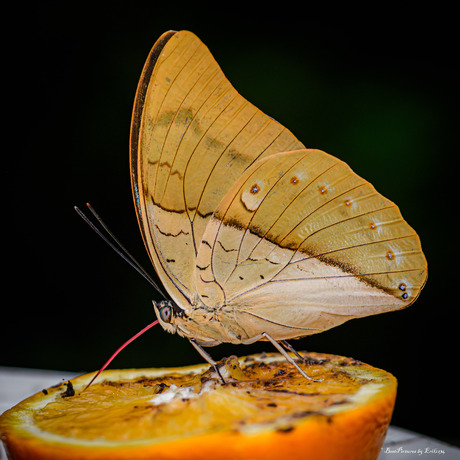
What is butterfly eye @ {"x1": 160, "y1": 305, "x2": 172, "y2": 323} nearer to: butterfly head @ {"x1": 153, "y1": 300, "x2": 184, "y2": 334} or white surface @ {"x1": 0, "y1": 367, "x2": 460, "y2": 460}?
butterfly head @ {"x1": 153, "y1": 300, "x2": 184, "y2": 334}

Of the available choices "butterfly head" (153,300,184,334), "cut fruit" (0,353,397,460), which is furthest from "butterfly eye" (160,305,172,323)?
"cut fruit" (0,353,397,460)

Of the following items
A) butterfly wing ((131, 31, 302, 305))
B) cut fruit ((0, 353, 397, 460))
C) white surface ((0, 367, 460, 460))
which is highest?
butterfly wing ((131, 31, 302, 305))

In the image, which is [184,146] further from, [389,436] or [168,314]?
[389,436]

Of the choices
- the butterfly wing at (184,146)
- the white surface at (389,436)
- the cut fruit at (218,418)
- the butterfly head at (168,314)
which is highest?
the butterfly wing at (184,146)

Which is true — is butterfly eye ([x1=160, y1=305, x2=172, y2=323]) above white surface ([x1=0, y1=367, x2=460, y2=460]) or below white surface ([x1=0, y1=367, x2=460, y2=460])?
above

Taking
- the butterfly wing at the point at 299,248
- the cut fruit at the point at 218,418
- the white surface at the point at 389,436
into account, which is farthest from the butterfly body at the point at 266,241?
the white surface at the point at 389,436

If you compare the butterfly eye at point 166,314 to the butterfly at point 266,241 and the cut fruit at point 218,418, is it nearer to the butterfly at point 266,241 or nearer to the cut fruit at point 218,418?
the butterfly at point 266,241

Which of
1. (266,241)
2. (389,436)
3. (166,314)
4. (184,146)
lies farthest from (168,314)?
(389,436)
